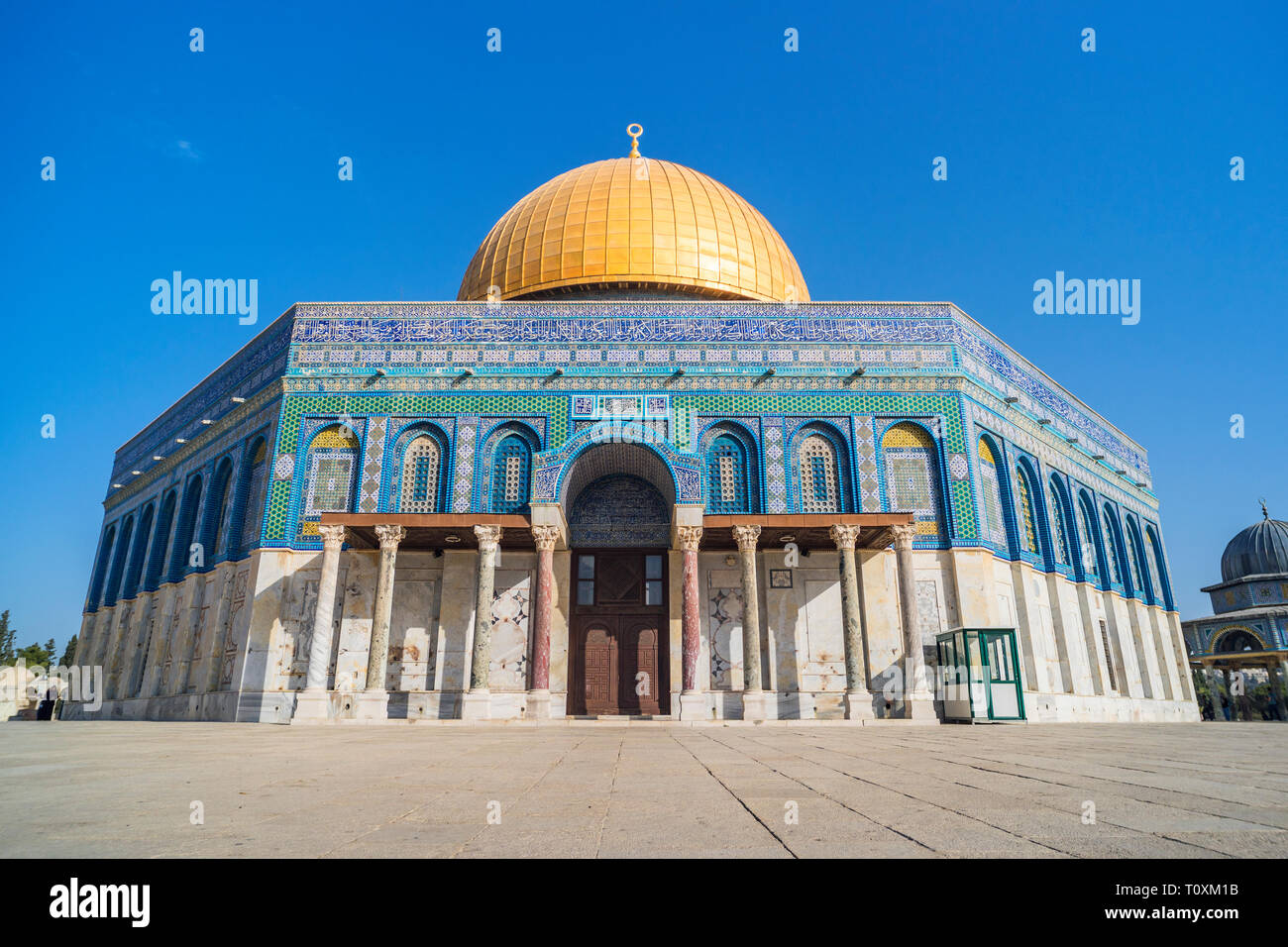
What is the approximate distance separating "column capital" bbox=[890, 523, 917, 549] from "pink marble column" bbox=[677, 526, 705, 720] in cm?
415

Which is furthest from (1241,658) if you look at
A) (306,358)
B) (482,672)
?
(306,358)

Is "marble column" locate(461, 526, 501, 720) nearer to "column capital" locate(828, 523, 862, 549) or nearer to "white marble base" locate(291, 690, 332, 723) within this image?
"white marble base" locate(291, 690, 332, 723)

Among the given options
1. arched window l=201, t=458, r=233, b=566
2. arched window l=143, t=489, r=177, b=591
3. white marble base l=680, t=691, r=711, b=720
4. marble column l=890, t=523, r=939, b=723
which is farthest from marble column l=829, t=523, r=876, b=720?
arched window l=143, t=489, r=177, b=591

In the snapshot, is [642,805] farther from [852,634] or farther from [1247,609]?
[1247,609]

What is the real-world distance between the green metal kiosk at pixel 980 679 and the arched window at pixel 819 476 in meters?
3.82

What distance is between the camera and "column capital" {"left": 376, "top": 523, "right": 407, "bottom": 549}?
631 inches

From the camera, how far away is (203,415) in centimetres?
2230

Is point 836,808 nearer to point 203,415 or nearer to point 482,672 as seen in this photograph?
point 482,672

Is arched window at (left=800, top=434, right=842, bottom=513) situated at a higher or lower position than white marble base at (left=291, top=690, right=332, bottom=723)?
higher

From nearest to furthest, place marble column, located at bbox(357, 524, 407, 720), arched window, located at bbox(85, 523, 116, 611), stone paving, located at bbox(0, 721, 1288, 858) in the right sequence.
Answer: stone paving, located at bbox(0, 721, 1288, 858) → marble column, located at bbox(357, 524, 407, 720) → arched window, located at bbox(85, 523, 116, 611)

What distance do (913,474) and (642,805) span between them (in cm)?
1620

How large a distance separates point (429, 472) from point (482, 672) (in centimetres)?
500

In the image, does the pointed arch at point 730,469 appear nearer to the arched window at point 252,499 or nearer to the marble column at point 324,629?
the marble column at point 324,629
